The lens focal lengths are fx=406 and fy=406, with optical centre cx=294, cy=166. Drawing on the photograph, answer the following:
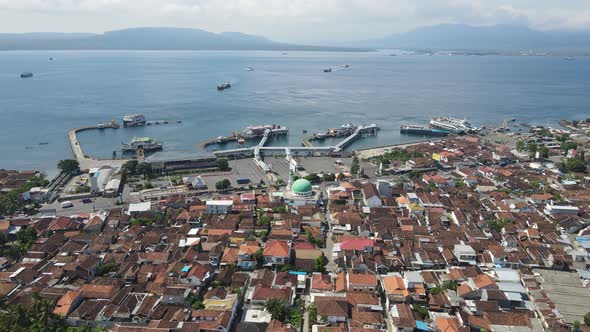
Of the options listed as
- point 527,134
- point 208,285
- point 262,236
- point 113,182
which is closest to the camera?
point 208,285

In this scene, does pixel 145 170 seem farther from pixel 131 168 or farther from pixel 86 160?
pixel 86 160

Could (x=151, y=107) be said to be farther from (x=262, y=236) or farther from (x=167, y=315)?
(x=167, y=315)

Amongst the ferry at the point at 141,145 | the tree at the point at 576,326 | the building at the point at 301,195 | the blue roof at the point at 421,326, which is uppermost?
the building at the point at 301,195

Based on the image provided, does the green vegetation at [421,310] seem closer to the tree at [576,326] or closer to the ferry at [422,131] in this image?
the tree at [576,326]

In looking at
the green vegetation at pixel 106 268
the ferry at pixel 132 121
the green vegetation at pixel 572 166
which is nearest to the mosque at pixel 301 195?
the green vegetation at pixel 106 268

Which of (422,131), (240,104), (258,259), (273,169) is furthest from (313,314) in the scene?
(240,104)

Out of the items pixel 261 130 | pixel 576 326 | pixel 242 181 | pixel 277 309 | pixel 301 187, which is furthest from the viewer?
pixel 261 130

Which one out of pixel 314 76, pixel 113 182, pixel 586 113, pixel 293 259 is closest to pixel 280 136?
→ pixel 113 182
